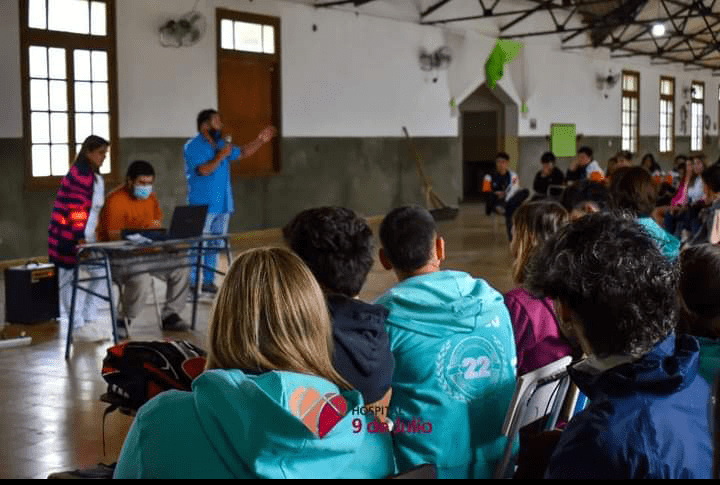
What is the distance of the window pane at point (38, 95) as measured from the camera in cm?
987

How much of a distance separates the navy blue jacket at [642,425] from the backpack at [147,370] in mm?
1124

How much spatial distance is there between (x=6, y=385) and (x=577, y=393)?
12.4 ft

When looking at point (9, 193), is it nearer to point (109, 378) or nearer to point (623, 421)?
point (109, 378)

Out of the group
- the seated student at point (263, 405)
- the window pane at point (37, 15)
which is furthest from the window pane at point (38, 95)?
the seated student at point (263, 405)

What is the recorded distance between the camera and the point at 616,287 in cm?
160

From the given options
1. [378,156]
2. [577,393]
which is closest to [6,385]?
[577,393]

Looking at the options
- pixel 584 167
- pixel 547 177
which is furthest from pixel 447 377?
pixel 547 177

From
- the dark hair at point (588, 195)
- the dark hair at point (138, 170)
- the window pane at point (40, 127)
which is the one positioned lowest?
the dark hair at point (588, 195)

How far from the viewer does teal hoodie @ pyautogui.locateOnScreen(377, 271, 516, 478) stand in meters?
2.59

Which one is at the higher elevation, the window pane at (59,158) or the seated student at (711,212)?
the window pane at (59,158)

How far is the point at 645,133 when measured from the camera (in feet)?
77.8

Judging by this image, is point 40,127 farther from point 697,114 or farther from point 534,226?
point 697,114

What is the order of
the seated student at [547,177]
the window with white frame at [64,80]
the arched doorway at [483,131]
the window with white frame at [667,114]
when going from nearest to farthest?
the window with white frame at [64,80], the seated student at [547,177], the arched doorway at [483,131], the window with white frame at [667,114]

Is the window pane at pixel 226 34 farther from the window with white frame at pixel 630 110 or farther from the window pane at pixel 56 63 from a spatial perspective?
the window with white frame at pixel 630 110
